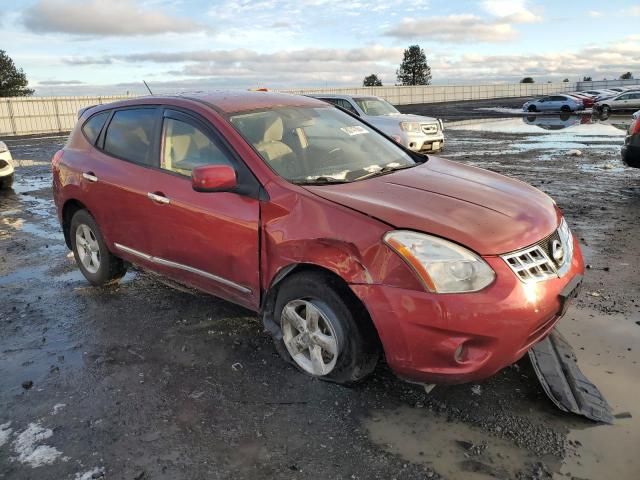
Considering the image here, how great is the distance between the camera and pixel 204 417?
299 centimetres

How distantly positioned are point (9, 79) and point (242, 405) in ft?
241

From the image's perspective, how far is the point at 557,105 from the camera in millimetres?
36156

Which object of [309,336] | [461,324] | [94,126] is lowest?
[309,336]

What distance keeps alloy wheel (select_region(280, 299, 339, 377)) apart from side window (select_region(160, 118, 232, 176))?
3.60 ft

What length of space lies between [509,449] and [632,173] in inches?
376

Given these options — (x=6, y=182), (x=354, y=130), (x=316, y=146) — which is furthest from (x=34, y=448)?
(x=6, y=182)

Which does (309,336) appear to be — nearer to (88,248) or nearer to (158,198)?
(158,198)

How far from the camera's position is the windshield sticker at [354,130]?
4225 mm

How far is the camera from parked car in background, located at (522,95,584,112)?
1407 inches

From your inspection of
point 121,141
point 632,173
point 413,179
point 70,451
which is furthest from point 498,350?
point 632,173

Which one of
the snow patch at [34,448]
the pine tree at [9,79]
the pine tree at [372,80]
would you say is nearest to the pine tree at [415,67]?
the pine tree at [372,80]

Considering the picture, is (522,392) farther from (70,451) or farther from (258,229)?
(70,451)

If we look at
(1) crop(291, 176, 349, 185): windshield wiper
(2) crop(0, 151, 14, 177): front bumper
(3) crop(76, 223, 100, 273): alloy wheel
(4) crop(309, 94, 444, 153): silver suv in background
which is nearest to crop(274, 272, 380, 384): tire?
(1) crop(291, 176, 349, 185): windshield wiper

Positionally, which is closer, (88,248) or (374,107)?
(88,248)
